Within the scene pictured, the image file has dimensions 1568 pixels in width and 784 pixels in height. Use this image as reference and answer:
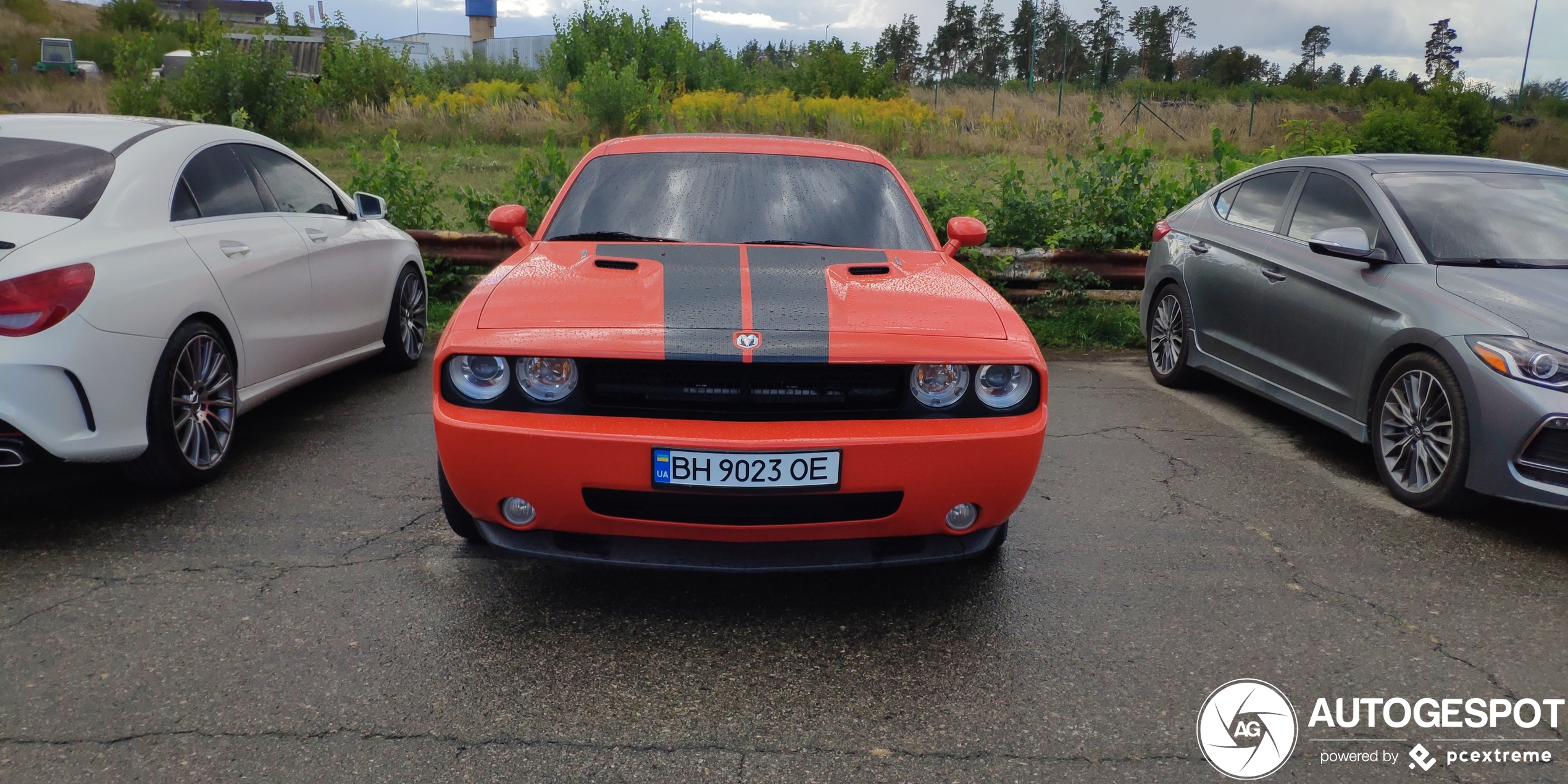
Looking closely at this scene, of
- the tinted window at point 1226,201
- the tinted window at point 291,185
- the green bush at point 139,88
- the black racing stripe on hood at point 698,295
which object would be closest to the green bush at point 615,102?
the green bush at point 139,88

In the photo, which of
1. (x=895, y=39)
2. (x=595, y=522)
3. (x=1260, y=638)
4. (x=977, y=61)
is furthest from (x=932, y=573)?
(x=895, y=39)

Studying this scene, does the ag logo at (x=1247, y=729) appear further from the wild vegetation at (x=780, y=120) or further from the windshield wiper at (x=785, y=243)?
the wild vegetation at (x=780, y=120)

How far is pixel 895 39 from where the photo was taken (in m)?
90.9

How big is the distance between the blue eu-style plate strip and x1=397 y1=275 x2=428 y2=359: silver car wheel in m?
4.13

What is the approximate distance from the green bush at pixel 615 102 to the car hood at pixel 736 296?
17011mm

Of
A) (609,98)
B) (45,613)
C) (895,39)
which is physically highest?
(895,39)

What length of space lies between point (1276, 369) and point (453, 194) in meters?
6.33

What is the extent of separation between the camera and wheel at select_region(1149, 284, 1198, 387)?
21.5 feet

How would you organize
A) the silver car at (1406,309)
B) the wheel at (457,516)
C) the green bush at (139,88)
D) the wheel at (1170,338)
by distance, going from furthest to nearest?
the green bush at (139,88) → the wheel at (1170,338) → the silver car at (1406,309) → the wheel at (457,516)

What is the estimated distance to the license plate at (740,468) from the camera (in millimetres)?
2830

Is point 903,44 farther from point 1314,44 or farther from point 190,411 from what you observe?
point 190,411

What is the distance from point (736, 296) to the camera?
10.4ft

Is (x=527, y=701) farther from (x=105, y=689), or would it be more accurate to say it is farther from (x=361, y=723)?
(x=105, y=689)

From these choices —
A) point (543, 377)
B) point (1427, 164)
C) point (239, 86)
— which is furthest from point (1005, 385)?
point (239, 86)
